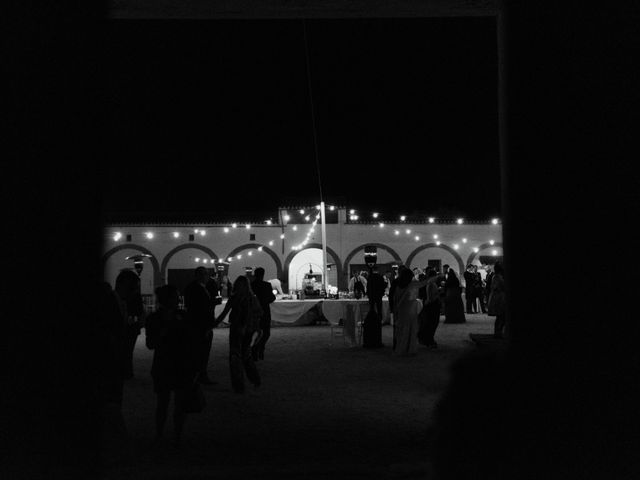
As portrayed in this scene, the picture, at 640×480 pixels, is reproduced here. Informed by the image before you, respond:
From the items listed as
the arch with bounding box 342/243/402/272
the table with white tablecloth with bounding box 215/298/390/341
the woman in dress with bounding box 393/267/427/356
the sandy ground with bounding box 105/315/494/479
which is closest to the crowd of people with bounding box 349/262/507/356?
the woman in dress with bounding box 393/267/427/356

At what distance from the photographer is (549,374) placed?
235 cm

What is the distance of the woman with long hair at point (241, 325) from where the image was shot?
6160mm

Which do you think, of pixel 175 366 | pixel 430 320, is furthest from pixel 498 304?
pixel 175 366

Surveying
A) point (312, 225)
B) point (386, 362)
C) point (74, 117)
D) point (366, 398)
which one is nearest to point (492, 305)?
point (386, 362)

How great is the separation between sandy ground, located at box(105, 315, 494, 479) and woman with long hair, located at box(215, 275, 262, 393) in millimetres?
270

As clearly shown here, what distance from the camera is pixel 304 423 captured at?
15.8 feet

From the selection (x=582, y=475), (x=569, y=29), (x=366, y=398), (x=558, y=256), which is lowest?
(x=366, y=398)

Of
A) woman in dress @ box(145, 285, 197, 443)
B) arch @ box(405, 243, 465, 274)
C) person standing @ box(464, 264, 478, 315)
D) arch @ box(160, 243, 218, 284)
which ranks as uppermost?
woman in dress @ box(145, 285, 197, 443)

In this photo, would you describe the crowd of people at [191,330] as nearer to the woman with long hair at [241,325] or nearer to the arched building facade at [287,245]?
the woman with long hair at [241,325]

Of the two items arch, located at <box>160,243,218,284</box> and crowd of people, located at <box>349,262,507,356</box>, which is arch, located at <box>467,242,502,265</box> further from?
crowd of people, located at <box>349,262,507,356</box>

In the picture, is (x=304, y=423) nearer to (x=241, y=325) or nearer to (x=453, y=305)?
(x=241, y=325)

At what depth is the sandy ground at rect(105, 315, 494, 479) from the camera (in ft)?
11.8

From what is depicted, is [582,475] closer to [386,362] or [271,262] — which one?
[386,362]

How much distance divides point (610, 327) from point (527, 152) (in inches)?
32.8
